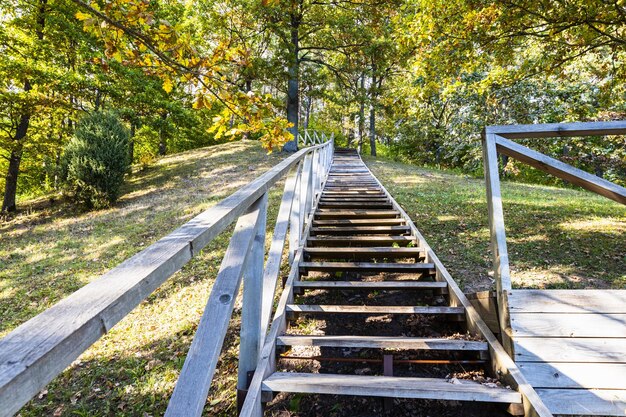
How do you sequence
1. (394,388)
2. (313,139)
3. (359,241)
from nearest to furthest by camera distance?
(394,388)
(359,241)
(313,139)

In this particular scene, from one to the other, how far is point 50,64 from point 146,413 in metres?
13.6

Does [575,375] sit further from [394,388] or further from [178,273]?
[178,273]

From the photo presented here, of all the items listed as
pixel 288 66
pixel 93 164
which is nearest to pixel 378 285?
pixel 93 164

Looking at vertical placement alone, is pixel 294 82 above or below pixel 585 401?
above

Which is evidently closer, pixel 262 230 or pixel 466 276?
pixel 262 230

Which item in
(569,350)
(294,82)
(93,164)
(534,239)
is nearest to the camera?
(569,350)

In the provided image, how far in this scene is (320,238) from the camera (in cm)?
451

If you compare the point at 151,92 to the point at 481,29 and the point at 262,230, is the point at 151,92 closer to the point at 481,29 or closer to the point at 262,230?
the point at 481,29

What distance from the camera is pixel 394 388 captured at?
1.94 m

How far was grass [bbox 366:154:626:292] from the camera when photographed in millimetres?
4270

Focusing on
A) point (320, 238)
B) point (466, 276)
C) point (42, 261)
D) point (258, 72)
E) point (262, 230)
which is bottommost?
point (42, 261)

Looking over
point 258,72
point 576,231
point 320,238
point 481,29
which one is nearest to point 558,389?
point 320,238

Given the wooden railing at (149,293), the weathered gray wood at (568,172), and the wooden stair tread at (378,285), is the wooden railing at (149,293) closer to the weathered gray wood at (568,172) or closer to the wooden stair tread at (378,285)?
the wooden stair tread at (378,285)

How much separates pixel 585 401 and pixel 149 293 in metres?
2.56
